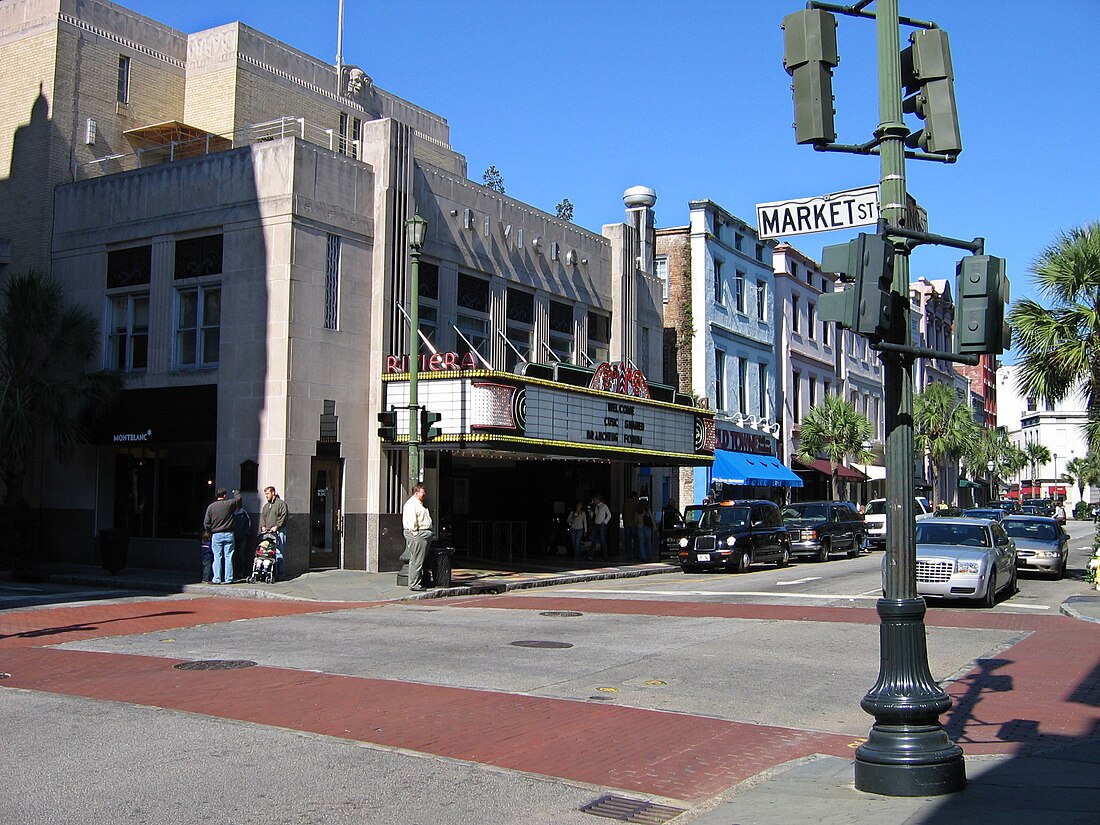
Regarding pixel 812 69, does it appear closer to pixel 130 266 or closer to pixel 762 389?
pixel 130 266

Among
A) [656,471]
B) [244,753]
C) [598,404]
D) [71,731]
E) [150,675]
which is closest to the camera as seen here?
[244,753]

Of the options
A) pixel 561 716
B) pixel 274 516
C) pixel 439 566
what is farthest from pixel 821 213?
pixel 274 516

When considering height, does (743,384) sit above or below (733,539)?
above

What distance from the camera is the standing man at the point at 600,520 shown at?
101ft

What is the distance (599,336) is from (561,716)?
25.0m

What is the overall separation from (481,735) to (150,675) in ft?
14.6

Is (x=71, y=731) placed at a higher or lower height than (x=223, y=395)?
lower

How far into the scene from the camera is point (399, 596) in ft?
66.2

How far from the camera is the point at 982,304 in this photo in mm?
7195

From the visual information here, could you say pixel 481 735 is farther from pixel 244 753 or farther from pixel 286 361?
pixel 286 361

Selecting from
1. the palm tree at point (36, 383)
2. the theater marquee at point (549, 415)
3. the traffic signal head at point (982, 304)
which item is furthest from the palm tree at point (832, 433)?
the traffic signal head at point (982, 304)

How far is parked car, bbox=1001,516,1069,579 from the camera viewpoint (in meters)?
25.5

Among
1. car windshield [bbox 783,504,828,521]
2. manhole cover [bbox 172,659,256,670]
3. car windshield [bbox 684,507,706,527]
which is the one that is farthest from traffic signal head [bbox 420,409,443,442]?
car windshield [bbox 783,504,828,521]

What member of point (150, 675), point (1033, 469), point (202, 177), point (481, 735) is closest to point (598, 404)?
point (202, 177)
